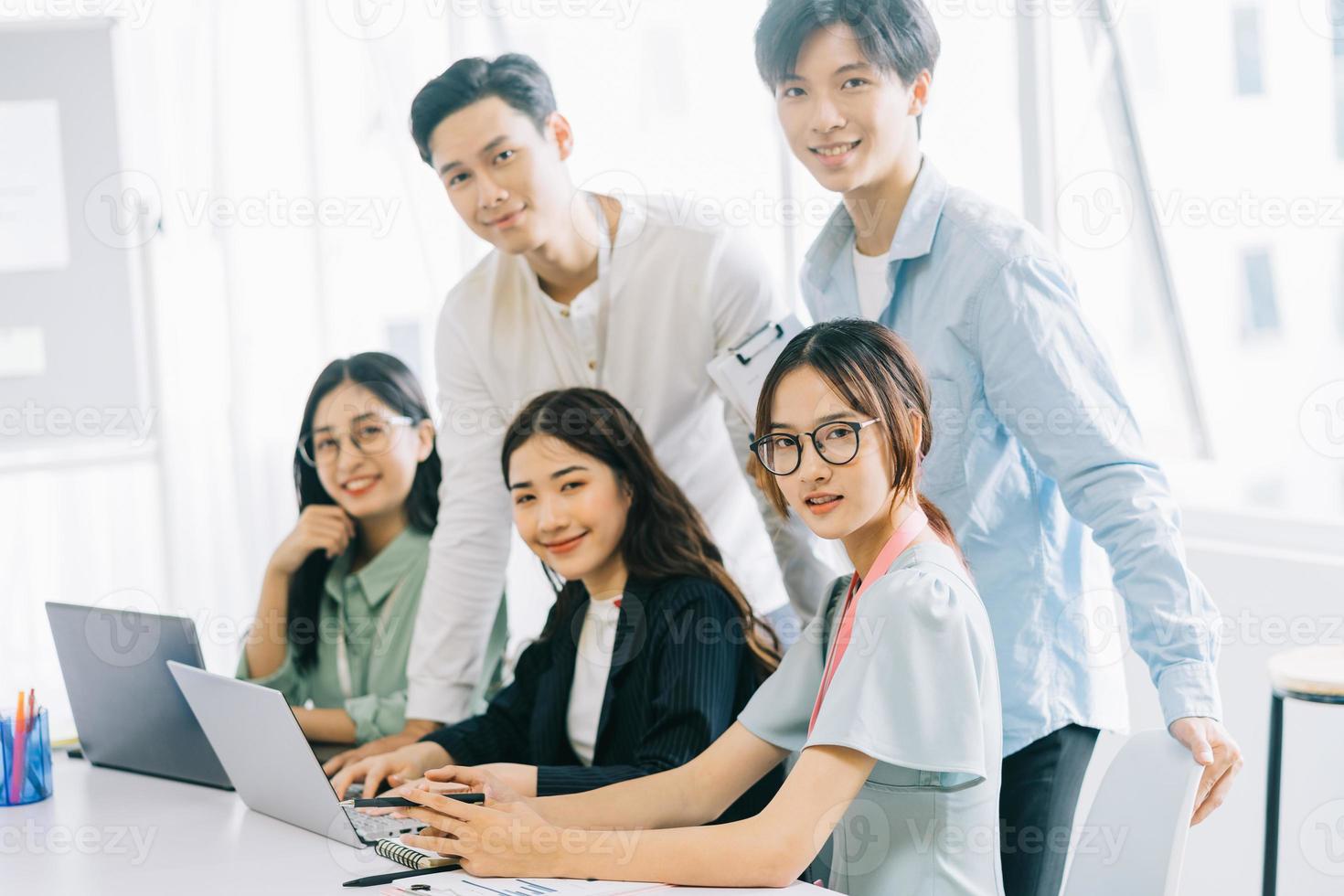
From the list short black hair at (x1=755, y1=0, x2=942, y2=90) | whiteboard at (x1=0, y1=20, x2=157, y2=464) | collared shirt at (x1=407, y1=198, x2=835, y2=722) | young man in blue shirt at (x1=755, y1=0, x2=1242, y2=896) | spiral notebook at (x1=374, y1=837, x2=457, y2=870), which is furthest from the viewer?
whiteboard at (x1=0, y1=20, x2=157, y2=464)

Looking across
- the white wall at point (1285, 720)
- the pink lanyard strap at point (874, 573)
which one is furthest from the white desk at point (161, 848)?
the white wall at point (1285, 720)

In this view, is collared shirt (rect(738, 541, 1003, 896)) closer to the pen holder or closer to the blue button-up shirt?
the blue button-up shirt

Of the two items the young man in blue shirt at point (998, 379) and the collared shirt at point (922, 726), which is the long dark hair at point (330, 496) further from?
the collared shirt at point (922, 726)

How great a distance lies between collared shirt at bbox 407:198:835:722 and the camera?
214cm

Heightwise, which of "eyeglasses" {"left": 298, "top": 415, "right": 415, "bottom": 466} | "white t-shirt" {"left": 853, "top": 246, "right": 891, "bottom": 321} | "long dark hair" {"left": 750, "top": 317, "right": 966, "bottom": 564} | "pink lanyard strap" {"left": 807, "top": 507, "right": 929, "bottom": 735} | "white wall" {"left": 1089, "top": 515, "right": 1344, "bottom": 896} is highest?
"white t-shirt" {"left": 853, "top": 246, "right": 891, "bottom": 321}

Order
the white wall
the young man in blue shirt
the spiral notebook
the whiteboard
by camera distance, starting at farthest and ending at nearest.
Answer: the whiteboard, the white wall, the young man in blue shirt, the spiral notebook

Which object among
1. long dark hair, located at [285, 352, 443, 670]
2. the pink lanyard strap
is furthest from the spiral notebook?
long dark hair, located at [285, 352, 443, 670]

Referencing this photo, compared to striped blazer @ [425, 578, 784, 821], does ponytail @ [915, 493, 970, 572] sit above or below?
above

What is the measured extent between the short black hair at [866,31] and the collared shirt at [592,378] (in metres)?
0.42

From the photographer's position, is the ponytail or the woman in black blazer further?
the woman in black blazer

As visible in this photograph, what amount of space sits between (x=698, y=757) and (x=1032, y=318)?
667 millimetres

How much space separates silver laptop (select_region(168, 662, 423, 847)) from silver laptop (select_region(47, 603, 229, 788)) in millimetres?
67

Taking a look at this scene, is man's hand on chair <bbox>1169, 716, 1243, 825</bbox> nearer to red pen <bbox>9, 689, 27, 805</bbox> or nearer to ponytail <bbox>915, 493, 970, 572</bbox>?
ponytail <bbox>915, 493, 970, 572</bbox>

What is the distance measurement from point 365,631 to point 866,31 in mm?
1371
